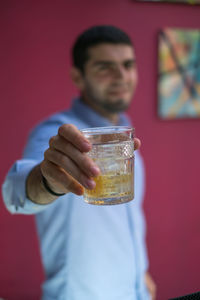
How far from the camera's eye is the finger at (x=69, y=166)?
55 centimetres

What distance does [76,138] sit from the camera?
22.0 inches

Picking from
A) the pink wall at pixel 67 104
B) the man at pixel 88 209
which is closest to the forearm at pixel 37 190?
the man at pixel 88 209

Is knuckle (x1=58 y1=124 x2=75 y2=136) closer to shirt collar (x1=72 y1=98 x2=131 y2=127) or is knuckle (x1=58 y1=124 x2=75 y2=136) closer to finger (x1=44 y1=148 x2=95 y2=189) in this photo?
finger (x1=44 y1=148 x2=95 y2=189)

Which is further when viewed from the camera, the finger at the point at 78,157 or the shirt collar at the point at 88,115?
the shirt collar at the point at 88,115

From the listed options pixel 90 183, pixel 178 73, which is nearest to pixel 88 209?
pixel 90 183

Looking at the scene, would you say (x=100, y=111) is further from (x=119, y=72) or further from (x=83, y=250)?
(x=83, y=250)

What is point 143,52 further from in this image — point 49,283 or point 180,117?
point 49,283

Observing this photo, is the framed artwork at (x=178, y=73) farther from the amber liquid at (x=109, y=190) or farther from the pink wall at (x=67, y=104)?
the amber liquid at (x=109, y=190)

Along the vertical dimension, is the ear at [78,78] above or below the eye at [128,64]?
below

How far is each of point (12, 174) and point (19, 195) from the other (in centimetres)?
7

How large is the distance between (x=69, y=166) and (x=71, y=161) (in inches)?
0.4

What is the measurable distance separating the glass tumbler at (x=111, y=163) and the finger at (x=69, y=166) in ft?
0.13

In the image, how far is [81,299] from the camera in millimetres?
1219

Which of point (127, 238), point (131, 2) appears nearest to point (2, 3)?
point (131, 2)
